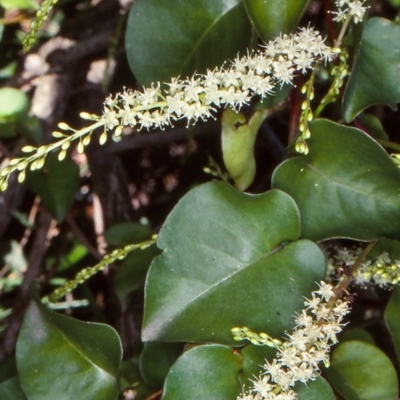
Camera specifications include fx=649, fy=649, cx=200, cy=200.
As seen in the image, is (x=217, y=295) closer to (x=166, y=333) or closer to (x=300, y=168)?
(x=166, y=333)

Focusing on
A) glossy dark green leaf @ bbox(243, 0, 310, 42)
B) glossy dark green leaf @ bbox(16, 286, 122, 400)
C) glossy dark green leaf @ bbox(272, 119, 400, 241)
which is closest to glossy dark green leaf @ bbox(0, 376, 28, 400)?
glossy dark green leaf @ bbox(16, 286, 122, 400)

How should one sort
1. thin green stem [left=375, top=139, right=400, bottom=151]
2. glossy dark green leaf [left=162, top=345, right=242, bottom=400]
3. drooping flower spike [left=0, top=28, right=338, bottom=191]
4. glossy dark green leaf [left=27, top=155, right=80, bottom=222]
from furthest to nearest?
glossy dark green leaf [left=27, top=155, right=80, bottom=222] < thin green stem [left=375, top=139, right=400, bottom=151] < glossy dark green leaf [left=162, top=345, right=242, bottom=400] < drooping flower spike [left=0, top=28, right=338, bottom=191]

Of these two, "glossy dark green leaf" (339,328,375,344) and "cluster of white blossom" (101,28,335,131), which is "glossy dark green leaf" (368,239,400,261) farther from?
"cluster of white blossom" (101,28,335,131)

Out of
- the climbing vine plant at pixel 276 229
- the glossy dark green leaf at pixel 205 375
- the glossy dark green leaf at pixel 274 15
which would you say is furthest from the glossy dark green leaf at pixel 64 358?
the glossy dark green leaf at pixel 274 15

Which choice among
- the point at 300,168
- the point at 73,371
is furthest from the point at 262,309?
the point at 73,371

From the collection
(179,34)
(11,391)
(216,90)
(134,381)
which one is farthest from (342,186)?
(11,391)

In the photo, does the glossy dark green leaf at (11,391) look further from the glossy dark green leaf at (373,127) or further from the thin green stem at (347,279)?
the glossy dark green leaf at (373,127)

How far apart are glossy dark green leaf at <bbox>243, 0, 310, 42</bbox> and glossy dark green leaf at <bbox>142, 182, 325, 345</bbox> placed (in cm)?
21

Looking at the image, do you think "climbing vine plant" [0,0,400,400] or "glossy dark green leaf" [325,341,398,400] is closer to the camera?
"climbing vine plant" [0,0,400,400]

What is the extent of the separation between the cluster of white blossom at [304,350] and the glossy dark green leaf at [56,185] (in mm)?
526

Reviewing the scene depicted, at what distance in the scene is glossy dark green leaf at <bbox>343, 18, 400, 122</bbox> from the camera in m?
0.87

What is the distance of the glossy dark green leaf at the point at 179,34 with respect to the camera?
3.10 feet

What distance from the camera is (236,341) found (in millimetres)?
846

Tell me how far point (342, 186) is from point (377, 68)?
0.17 meters
